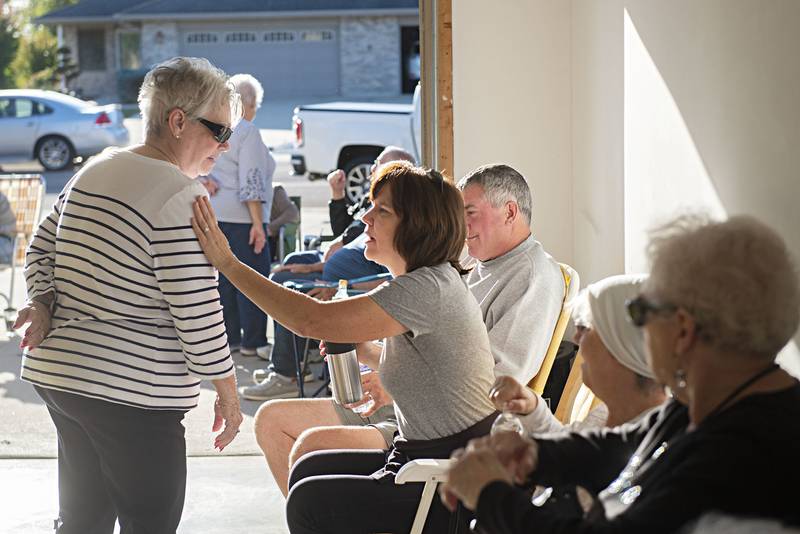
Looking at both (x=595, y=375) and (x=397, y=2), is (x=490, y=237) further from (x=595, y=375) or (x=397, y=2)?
(x=397, y=2)

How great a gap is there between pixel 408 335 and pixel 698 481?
122cm

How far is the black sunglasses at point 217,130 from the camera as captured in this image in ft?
8.69

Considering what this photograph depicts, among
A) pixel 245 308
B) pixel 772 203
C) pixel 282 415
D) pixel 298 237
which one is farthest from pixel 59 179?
pixel 772 203

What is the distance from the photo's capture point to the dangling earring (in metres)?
1.73

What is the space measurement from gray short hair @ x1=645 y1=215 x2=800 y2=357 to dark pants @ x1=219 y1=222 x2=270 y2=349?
188 inches

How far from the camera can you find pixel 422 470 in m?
2.59

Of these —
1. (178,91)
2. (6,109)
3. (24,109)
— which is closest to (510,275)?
(178,91)

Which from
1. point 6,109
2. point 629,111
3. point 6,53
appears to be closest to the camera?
point 629,111

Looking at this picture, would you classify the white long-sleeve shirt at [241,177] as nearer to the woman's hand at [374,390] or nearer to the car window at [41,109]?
the woman's hand at [374,390]

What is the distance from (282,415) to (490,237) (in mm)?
837

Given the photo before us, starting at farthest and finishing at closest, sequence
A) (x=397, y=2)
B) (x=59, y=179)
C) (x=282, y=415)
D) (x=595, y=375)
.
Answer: (x=397, y=2)
(x=59, y=179)
(x=282, y=415)
(x=595, y=375)

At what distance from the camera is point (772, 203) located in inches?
96.8

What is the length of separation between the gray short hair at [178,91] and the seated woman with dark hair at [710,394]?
121 centimetres

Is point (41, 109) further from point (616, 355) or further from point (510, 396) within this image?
point (616, 355)
